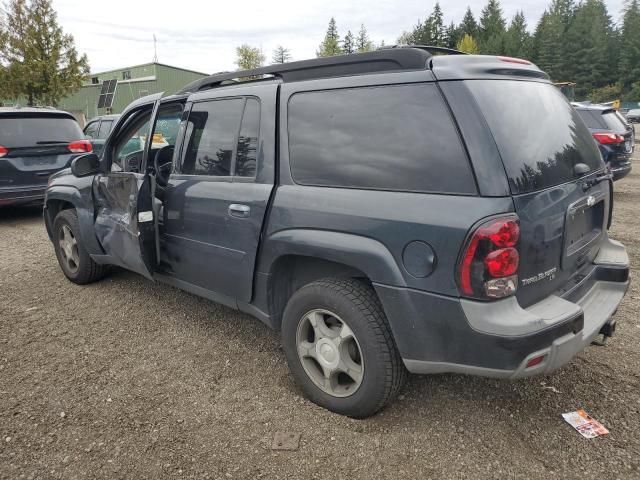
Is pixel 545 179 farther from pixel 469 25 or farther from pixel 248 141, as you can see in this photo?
pixel 469 25

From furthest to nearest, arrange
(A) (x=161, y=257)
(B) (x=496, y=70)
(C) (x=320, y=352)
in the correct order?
(A) (x=161, y=257), (C) (x=320, y=352), (B) (x=496, y=70)

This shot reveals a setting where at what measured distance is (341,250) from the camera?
2326 mm

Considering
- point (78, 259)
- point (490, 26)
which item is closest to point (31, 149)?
point (78, 259)

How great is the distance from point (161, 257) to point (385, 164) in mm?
2113

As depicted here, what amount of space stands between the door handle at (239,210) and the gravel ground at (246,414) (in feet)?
3.43

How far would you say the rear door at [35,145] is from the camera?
7187 millimetres

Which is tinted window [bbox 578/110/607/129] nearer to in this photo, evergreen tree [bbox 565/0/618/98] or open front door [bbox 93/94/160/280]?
open front door [bbox 93/94/160/280]

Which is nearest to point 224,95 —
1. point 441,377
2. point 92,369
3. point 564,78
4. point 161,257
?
point 161,257

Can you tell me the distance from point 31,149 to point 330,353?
6990 millimetres

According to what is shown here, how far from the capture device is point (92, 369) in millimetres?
3154

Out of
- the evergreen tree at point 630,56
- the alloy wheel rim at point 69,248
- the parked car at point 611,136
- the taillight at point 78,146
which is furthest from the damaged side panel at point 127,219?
the evergreen tree at point 630,56

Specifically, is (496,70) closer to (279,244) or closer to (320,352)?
(279,244)

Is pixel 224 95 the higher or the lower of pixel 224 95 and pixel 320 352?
the higher

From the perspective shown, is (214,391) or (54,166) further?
(54,166)
